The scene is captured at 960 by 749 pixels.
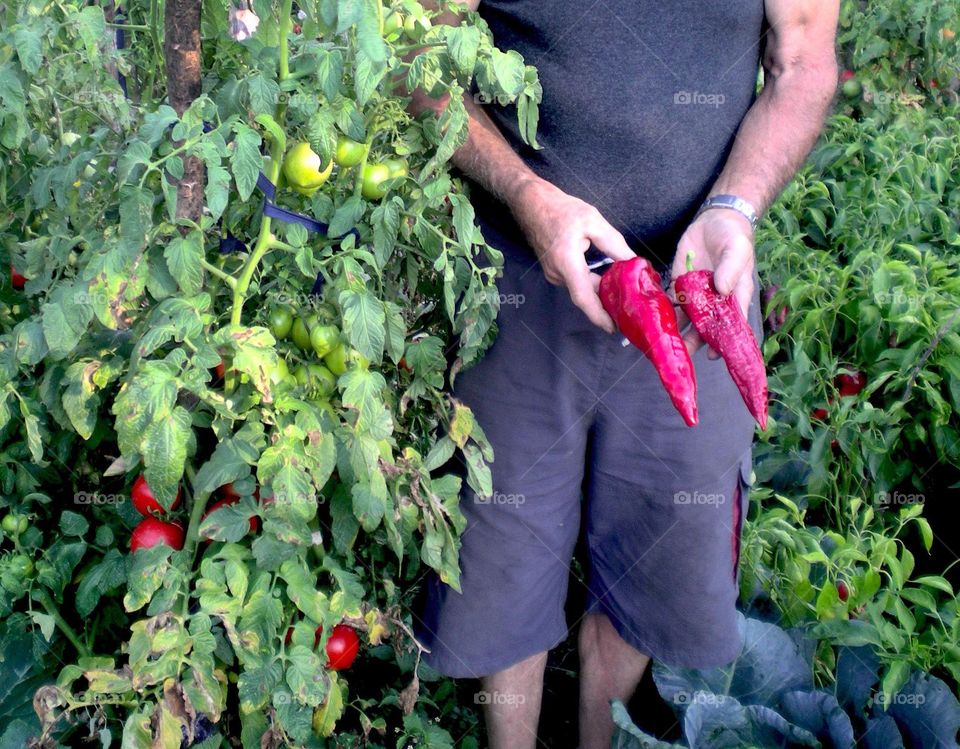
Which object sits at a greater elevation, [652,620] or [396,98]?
[396,98]

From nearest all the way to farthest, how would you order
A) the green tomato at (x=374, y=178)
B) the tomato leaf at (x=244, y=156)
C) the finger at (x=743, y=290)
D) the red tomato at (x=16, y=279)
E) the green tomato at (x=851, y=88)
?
1. the tomato leaf at (x=244, y=156)
2. the green tomato at (x=374, y=178)
3. the finger at (x=743, y=290)
4. the red tomato at (x=16, y=279)
5. the green tomato at (x=851, y=88)

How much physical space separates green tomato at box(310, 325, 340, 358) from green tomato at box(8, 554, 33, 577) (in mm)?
677

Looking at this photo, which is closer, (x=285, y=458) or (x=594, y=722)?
(x=285, y=458)

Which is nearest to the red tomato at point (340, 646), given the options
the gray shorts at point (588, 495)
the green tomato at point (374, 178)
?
the gray shorts at point (588, 495)

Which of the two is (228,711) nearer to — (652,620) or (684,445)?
(652,620)

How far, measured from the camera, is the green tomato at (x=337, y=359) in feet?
4.38

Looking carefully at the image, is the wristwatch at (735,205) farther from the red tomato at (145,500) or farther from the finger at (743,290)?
the red tomato at (145,500)

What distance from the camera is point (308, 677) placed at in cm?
134

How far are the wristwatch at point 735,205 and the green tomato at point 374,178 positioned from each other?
548 mm

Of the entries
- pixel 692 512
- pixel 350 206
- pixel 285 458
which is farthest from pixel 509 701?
pixel 350 206

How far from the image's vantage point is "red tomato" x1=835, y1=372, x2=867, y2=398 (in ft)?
8.50

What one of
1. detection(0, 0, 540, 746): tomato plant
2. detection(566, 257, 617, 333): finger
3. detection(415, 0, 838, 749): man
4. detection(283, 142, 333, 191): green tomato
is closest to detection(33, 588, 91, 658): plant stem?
detection(0, 0, 540, 746): tomato plant

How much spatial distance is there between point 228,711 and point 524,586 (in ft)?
1.83

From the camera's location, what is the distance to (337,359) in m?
1.36
